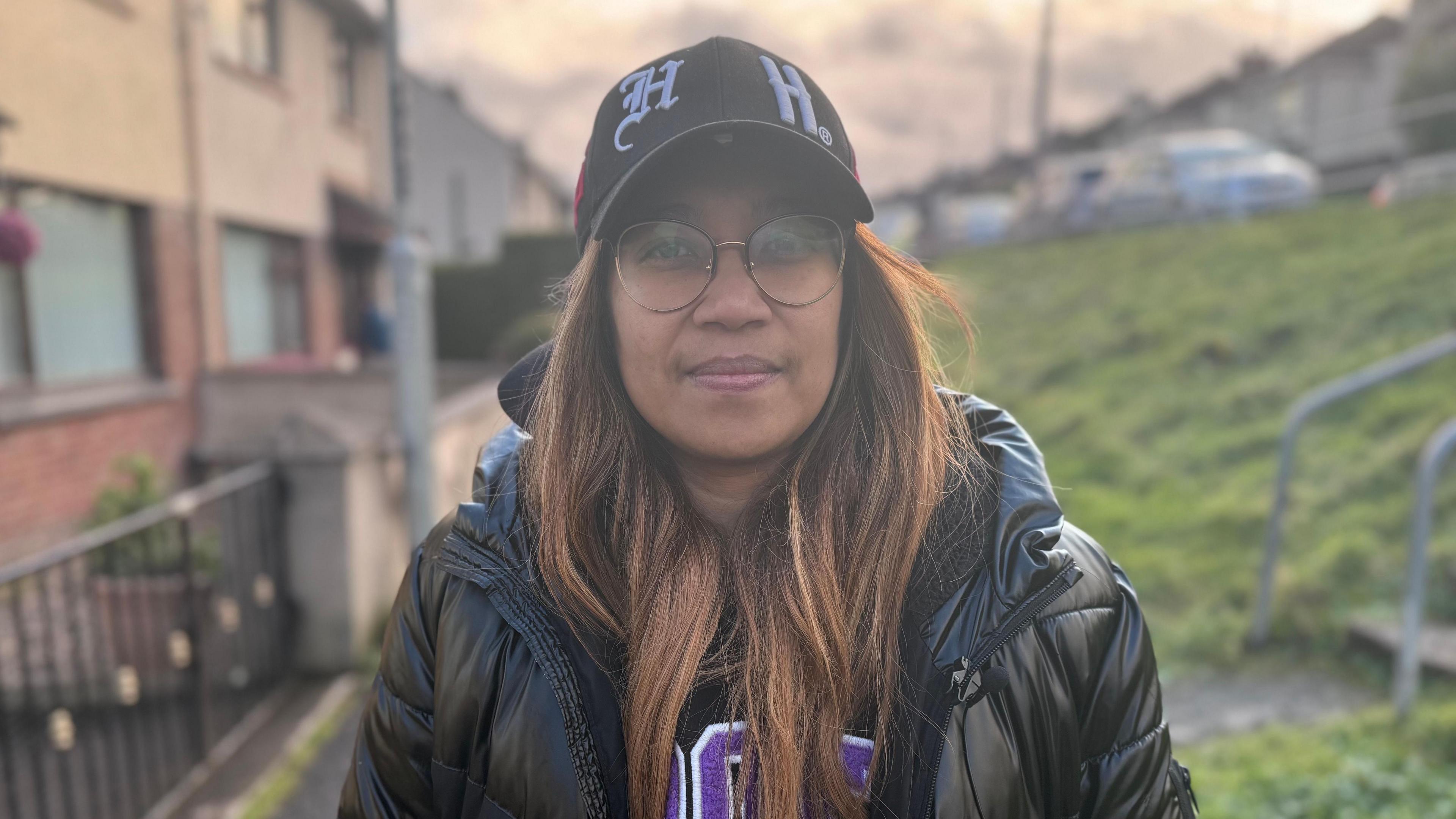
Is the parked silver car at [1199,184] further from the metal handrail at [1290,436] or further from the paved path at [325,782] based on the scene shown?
the paved path at [325,782]

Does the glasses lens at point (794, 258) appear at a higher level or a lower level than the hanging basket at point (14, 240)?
lower

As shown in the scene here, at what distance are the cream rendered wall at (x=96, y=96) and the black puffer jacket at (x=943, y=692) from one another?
6.51 metres

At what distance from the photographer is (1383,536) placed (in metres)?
4.33

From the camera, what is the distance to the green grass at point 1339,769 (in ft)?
9.10

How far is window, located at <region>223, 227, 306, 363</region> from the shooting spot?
10.0m

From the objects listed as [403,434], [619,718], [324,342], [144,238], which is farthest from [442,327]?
[619,718]

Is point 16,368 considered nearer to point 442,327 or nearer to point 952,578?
point 952,578

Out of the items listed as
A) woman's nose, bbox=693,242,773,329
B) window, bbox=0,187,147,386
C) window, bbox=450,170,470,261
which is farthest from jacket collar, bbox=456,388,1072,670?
window, bbox=450,170,470,261

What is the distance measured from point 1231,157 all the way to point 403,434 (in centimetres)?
1391

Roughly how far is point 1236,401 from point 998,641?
20.4 ft

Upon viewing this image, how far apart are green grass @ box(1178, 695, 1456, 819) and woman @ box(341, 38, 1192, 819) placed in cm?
193

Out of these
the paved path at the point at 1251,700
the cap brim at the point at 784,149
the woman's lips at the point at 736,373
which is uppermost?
the cap brim at the point at 784,149

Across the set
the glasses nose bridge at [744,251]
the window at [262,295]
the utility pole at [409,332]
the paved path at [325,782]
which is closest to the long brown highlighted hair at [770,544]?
the glasses nose bridge at [744,251]

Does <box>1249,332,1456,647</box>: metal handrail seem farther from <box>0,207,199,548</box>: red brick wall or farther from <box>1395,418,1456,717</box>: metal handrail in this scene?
<box>0,207,199,548</box>: red brick wall
